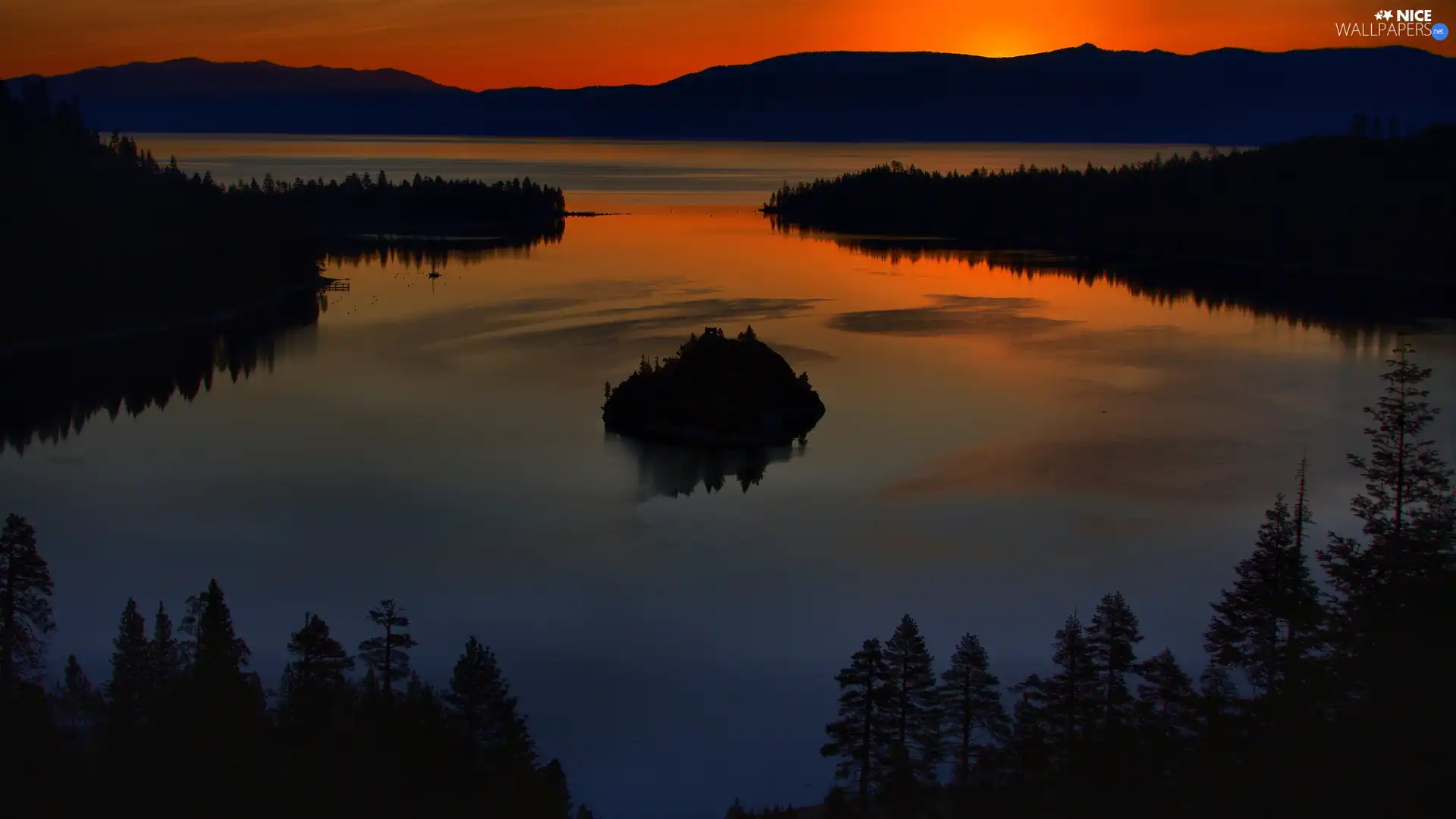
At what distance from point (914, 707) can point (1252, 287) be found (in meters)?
49.2

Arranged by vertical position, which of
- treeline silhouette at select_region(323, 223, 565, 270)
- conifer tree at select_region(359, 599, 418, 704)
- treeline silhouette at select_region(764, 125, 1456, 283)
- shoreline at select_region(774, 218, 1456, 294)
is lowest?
conifer tree at select_region(359, 599, 418, 704)

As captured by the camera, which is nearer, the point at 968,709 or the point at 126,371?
the point at 968,709

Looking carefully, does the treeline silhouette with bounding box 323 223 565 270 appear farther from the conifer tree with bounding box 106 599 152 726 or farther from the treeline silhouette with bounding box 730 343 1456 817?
the treeline silhouette with bounding box 730 343 1456 817

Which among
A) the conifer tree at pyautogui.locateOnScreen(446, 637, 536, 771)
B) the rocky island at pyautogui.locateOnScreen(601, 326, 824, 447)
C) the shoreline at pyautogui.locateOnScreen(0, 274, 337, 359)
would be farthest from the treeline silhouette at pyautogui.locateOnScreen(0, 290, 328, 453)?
the conifer tree at pyautogui.locateOnScreen(446, 637, 536, 771)

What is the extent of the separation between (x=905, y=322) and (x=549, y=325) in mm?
11369

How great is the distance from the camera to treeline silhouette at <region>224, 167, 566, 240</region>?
82625 mm

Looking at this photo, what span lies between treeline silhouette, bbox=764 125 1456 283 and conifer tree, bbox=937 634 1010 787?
5287 cm

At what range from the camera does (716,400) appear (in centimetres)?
2545

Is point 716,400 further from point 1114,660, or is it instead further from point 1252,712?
point 1252,712

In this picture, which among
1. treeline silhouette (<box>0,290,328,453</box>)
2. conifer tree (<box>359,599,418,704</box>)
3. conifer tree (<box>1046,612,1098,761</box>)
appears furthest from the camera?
treeline silhouette (<box>0,290,328,453</box>)

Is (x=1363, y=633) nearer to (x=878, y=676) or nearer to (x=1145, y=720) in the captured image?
(x=1145, y=720)

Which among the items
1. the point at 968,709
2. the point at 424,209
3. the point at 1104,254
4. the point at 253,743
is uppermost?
the point at 424,209

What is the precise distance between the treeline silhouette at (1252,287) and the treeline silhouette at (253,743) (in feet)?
121

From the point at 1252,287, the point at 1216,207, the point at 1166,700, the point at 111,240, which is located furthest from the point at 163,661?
the point at 1216,207
